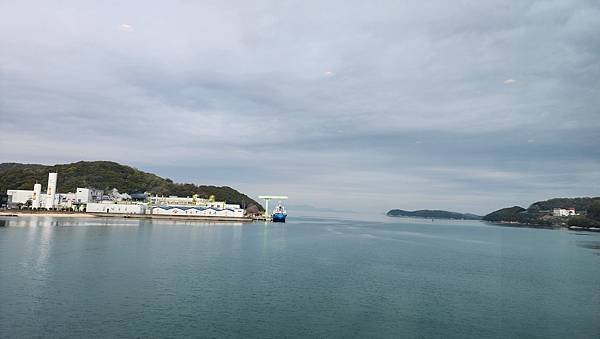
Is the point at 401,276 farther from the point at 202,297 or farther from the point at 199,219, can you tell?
the point at 199,219

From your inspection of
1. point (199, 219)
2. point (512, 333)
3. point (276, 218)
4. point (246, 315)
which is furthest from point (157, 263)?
point (276, 218)

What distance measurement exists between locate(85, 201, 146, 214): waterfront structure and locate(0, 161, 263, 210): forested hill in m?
32.9

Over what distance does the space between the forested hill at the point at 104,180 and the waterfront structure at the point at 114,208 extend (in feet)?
108

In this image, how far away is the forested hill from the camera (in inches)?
4749

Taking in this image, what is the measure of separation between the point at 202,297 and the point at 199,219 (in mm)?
83359

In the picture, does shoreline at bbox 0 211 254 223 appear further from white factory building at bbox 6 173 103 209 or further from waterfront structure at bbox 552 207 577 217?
waterfront structure at bbox 552 207 577 217

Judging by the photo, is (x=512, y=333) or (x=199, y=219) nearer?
(x=512, y=333)

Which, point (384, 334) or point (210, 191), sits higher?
point (210, 191)

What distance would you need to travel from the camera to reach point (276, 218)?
115 meters

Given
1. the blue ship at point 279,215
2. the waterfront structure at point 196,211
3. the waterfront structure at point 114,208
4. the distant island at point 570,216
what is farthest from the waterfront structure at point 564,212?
the waterfront structure at point 114,208

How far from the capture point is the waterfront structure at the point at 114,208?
312 ft

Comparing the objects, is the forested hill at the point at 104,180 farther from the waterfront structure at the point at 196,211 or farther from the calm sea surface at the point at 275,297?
the calm sea surface at the point at 275,297

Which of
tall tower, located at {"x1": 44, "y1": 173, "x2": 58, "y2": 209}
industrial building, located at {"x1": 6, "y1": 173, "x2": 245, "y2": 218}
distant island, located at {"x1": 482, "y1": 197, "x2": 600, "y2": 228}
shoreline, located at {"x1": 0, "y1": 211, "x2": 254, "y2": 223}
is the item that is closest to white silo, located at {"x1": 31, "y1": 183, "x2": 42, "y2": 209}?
industrial building, located at {"x1": 6, "y1": 173, "x2": 245, "y2": 218}

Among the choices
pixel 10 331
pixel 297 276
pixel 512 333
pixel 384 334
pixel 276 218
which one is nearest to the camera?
pixel 10 331
